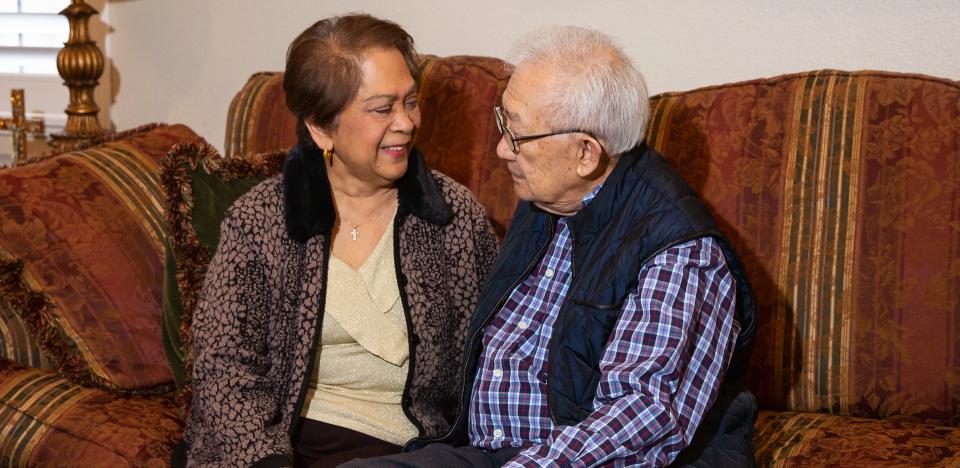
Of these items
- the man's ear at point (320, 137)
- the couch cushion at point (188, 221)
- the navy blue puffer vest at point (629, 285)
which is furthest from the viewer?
the couch cushion at point (188, 221)

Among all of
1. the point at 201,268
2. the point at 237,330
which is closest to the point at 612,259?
the point at 237,330

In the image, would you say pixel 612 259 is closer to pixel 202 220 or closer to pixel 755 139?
pixel 755 139

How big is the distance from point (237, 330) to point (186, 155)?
1.47 ft

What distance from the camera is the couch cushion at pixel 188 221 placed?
207 centimetres

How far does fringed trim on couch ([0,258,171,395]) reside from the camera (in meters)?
2.07

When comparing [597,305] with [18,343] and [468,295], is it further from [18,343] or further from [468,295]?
[18,343]

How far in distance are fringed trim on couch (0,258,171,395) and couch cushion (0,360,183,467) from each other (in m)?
0.02

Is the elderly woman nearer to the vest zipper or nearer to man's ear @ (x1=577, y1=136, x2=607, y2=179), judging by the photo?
the vest zipper

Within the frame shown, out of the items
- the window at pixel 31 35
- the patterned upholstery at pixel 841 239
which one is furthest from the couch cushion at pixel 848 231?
the window at pixel 31 35

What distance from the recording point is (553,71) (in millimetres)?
1608

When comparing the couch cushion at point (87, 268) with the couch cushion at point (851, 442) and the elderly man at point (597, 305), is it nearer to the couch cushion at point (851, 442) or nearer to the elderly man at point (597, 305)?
the elderly man at point (597, 305)

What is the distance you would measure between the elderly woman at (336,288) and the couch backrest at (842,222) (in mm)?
547

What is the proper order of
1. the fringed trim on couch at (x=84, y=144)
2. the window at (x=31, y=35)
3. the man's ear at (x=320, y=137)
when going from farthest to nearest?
1. the window at (x=31, y=35)
2. the fringed trim on couch at (x=84, y=144)
3. the man's ear at (x=320, y=137)

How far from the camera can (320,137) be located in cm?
193
